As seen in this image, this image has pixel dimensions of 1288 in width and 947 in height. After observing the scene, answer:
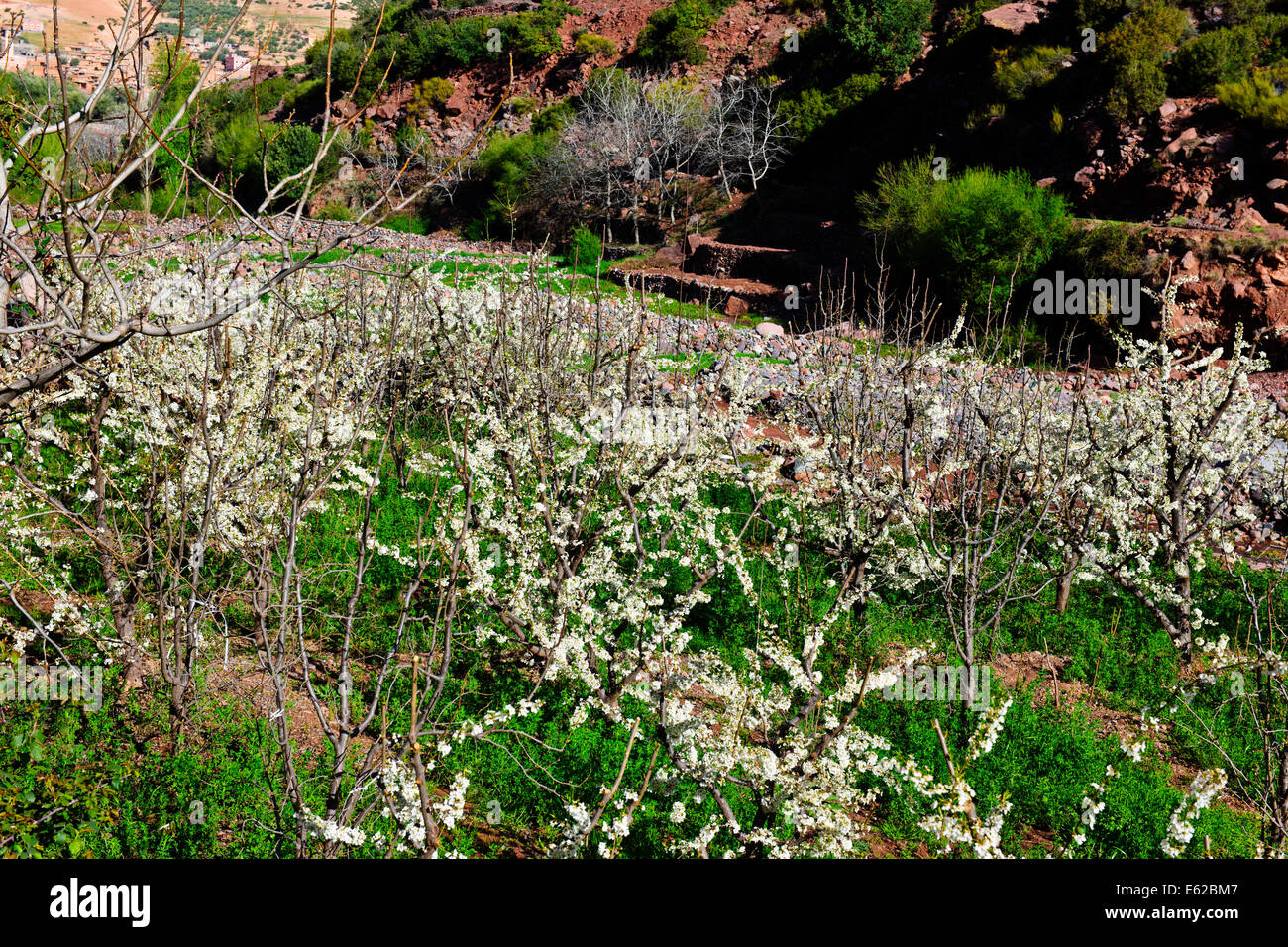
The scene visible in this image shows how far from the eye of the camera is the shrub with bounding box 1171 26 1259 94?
2173cm

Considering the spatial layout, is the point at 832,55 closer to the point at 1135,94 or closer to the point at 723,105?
the point at 723,105

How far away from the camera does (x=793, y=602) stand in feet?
24.7

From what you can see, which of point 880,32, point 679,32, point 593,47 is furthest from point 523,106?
point 880,32

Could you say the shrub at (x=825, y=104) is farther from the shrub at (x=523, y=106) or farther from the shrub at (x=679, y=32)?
the shrub at (x=523, y=106)

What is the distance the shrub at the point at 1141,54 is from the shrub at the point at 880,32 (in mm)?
11855

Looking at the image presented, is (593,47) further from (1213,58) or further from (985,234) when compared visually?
(985,234)

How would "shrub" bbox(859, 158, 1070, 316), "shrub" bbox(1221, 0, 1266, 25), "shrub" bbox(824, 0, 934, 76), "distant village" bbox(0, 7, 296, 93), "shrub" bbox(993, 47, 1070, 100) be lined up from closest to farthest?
"distant village" bbox(0, 7, 296, 93)
"shrub" bbox(859, 158, 1070, 316)
"shrub" bbox(1221, 0, 1266, 25)
"shrub" bbox(993, 47, 1070, 100)
"shrub" bbox(824, 0, 934, 76)

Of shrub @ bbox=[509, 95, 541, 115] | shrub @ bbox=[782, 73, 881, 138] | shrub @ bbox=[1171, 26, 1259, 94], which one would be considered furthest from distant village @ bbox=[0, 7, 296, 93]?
shrub @ bbox=[509, 95, 541, 115]

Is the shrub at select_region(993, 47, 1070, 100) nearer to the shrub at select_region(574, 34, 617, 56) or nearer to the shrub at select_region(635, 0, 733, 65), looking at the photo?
the shrub at select_region(635, 0, 733, 65)

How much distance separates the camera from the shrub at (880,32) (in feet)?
115

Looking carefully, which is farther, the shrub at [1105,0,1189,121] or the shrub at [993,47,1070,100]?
the shrub at [993,47,1070,100]

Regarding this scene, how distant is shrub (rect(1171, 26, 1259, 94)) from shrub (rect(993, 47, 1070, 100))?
390cm

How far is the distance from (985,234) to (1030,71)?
10.6 meters

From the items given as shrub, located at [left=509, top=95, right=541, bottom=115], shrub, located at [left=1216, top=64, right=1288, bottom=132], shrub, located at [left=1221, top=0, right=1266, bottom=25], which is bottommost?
shrub, located at [left=1216, top=64, right=1288, bottom=132]
